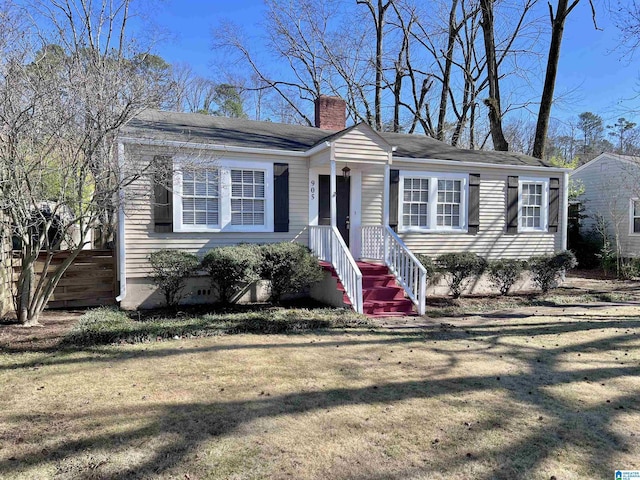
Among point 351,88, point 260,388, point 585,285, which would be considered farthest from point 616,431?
point 351,88

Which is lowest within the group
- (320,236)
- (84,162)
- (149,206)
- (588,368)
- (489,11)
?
(588,368)

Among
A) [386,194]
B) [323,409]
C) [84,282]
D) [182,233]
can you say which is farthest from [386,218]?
[84,282]

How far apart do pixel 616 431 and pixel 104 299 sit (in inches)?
334

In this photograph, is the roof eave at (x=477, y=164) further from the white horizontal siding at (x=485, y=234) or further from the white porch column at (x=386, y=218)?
the white porch column at (x=386, y=218)

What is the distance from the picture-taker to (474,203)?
10.6 metres

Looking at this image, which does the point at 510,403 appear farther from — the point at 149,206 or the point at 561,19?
the point at 561,19

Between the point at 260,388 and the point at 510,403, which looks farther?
the point at 260,388

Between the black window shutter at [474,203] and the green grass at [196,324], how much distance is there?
196 inches

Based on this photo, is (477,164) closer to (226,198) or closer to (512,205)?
(512,205)

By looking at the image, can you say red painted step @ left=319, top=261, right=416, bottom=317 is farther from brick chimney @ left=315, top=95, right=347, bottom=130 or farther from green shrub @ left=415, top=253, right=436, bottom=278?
brick chimney @ left=315, top=95, right=347, bottom=130

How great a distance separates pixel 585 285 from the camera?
39.3 ft

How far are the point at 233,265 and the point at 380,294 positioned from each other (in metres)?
2.88

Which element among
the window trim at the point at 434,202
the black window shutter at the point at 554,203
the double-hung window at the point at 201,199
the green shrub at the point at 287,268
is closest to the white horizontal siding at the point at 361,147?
the window trim at the point at 434,202

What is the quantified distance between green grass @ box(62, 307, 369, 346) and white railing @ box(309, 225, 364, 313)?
14.7 inches
